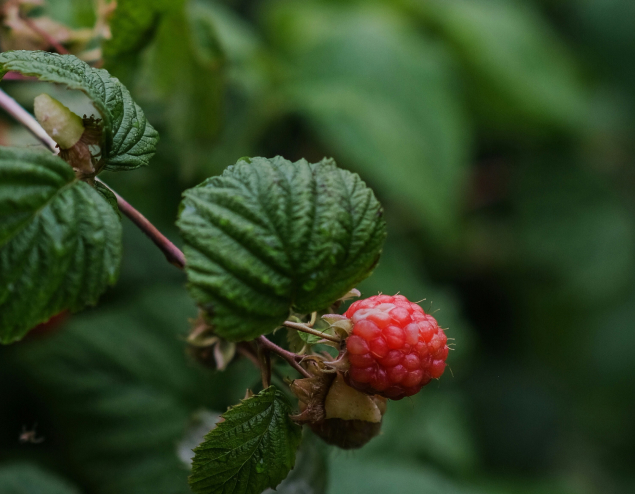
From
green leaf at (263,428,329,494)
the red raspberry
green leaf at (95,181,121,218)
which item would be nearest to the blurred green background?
green leaf at (263,428,329,494)

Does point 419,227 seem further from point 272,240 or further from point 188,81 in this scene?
point 272,240

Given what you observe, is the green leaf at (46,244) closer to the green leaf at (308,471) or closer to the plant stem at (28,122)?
the plant stem at (28,122)

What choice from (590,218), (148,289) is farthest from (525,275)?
(148,289)

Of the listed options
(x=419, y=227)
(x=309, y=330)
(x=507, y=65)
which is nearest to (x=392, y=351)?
(x=309, y=330)

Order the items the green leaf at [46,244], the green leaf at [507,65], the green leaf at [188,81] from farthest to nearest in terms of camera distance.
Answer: the green leaf at [507,65] → the green leaf at [188,81] → the green leaf at [46,244]

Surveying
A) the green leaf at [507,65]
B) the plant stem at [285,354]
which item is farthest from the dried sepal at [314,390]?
the green leaf at [507,65]

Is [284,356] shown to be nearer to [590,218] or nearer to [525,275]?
[525,275]
